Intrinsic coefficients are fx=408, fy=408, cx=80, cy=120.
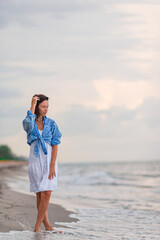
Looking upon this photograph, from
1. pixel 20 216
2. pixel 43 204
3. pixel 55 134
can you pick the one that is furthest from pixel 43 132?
pixel 20 216

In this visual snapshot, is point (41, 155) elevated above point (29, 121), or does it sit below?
below

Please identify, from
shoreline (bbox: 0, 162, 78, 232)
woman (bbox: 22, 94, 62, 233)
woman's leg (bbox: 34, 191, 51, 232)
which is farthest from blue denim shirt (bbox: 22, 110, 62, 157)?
shoreline (bbox: 0, 162, 78, 232)

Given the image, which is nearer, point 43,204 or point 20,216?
point 43,204

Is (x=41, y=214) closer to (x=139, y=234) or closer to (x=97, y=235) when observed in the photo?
(x=97, y=235)

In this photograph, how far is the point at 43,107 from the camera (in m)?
5.35

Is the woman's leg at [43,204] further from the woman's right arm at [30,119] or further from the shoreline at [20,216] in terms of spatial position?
the woman's right arm at [30,119]

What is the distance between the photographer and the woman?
5.19 metres

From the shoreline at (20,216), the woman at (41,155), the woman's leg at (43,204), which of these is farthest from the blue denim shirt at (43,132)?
the shoreline at (20,216)

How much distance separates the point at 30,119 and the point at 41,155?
0.48 m

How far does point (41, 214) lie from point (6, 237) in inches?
26.3

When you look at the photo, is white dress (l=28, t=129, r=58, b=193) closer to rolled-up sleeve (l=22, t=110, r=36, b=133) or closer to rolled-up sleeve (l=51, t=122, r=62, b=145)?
rolled-up sleeve (l=51, t=122, r=62, b=145)

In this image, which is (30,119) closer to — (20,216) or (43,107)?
(43,107)

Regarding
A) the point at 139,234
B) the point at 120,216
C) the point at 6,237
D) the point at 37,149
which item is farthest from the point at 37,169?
the point at 120,216

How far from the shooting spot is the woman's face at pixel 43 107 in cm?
534
